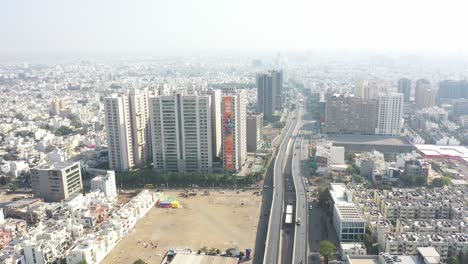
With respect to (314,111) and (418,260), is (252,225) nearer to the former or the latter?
(418,260)

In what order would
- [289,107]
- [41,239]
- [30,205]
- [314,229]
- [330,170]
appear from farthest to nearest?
1. [289,107]
2. [330,170]
3. [30,205]
4. [314,229]
5. [41,239]

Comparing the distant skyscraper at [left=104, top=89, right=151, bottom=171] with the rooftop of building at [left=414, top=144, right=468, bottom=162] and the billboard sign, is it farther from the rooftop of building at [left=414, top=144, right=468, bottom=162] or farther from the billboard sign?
the rooftop of building at [left=414, top=144, right=468, bottom=162]

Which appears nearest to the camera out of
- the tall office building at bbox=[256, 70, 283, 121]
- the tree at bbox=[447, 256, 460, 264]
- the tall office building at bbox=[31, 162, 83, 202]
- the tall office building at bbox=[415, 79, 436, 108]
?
the tree at bbox=[447, 256, 460, 264]

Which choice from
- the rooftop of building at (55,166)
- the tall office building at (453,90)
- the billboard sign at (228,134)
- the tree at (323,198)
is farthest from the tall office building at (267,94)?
the rooftop of building at (55,166)

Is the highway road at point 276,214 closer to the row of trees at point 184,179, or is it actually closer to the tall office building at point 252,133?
the row of trees at point 184,179

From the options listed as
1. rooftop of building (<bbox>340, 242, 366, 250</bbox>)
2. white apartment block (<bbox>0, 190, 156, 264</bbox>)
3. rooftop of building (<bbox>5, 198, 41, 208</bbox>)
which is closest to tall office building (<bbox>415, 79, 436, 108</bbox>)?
rooftop of building (<bbox>340, 242, 366, 250</bbox>)

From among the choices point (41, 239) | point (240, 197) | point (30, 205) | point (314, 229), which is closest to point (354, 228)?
point (314, 229)
